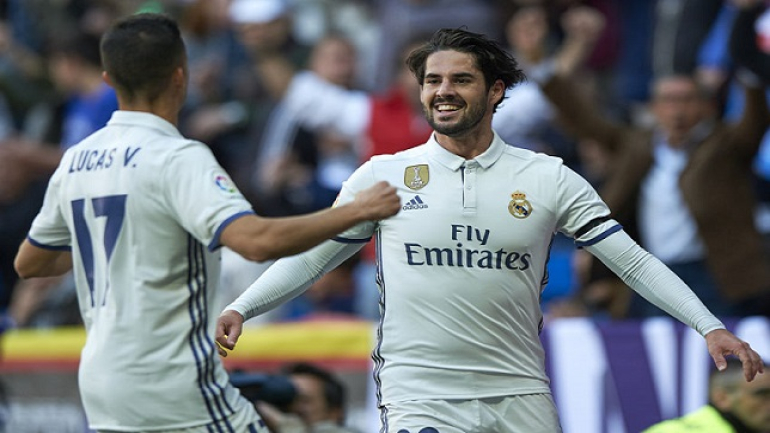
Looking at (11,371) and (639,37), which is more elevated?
(639,37)

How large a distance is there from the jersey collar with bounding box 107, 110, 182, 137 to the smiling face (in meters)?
1.13

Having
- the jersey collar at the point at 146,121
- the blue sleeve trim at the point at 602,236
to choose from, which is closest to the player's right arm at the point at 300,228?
the jersey collar at the point at 146,121

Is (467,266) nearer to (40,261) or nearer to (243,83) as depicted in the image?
(40,261)

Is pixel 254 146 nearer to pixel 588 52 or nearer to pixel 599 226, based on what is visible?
pixel 588 52

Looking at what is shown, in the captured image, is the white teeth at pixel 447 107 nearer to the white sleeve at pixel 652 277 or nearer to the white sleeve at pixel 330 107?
the white sleeve at pixel 652 277

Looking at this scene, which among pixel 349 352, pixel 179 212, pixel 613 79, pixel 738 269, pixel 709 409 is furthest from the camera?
pixel 613 79

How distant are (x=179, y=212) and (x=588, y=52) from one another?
693 centimetres

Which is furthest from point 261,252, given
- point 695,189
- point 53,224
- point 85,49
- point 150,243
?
point 85,49

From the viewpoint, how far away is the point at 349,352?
10148mm

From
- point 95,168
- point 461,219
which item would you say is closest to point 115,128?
point 95,168

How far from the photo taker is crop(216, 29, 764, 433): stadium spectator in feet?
19.2

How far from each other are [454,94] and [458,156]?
0.91 feet

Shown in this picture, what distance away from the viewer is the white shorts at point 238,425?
553 cm

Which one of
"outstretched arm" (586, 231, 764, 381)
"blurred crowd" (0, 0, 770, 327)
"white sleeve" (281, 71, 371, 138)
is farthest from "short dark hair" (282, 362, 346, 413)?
"white sleeve" (281, 71, 371, 138)
